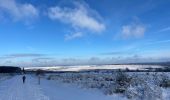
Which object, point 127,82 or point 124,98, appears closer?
point 124,98

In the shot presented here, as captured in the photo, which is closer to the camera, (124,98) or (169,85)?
(124,98)

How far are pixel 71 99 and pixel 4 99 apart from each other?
4233mm

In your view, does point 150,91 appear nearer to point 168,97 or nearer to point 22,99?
point 168,97

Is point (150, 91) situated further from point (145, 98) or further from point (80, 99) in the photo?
point (80, 99)

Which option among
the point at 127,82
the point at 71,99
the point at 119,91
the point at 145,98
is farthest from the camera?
the point at 127,82

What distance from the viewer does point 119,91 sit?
20.5m

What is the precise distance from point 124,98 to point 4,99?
7.10m

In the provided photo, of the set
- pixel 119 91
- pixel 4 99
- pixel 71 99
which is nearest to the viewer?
pixel 71 99

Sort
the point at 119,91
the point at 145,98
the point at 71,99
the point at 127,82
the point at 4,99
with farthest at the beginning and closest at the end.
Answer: the point at 127,82 → the point at 119,91 → the point at 4,99 → the point at 71,99 → the point at 145,98

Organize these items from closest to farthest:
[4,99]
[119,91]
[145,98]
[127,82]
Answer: [145,98]
[4,99]
[119,91]
[127,82]

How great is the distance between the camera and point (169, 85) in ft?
78.3

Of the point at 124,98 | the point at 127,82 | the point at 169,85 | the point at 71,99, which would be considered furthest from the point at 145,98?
the point at 169,85

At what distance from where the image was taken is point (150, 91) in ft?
52.4

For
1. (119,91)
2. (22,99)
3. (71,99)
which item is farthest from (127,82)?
(22,99)
